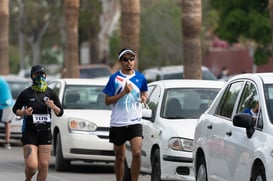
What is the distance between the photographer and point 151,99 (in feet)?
50.0

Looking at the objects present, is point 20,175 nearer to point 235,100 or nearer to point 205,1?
point 235,100

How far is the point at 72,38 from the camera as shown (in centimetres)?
3369

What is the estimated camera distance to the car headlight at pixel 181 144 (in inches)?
538

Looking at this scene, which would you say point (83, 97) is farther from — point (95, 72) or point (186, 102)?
point (95, 72)

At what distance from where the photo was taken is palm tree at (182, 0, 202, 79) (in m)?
23.5

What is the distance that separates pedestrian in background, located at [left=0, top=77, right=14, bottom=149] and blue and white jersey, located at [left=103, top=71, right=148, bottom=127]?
992 cm

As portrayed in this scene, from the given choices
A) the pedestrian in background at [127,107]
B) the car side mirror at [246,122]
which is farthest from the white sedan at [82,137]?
the car side mirror at [246,122]

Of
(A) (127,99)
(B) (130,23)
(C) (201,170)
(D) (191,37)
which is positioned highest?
(B) (130,23)

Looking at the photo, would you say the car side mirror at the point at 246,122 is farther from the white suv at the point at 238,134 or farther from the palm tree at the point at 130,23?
the palm tree at the point at 130,23

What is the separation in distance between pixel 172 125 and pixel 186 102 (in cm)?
108

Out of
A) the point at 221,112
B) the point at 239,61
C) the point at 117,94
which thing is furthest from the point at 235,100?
the point at 239,61

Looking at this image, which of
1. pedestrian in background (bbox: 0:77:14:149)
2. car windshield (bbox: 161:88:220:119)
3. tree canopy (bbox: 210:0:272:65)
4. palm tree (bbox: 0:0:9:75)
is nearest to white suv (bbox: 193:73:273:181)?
car windshield (bbox: 161:88:220:119)

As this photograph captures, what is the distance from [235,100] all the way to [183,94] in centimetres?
400

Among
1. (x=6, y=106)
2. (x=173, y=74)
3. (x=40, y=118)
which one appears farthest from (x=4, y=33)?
(x=40, y=118)
